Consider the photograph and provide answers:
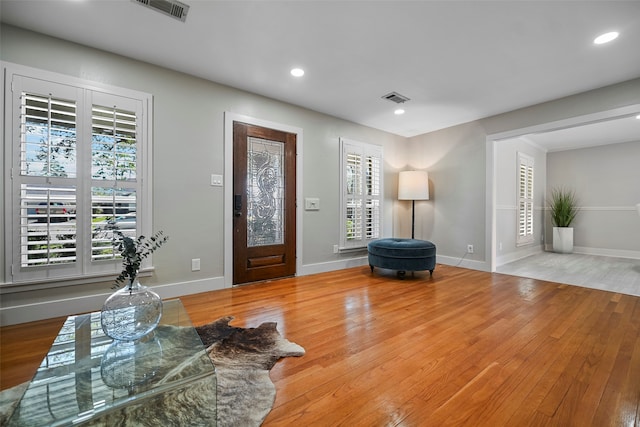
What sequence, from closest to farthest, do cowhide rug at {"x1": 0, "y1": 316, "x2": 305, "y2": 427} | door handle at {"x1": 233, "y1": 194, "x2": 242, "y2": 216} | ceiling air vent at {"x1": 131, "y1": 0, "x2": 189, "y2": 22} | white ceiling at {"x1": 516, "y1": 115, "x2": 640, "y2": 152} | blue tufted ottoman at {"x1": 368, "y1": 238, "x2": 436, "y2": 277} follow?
cowhide rug at {"x1": 0, "y1": 316, "x2": 305, "y2": 427} < ceiling air vent at {"x1": 131, "y1": 0, "x2": 189, "y2": 22} < door handle at {"x1": 233, "y1": 194, "x2": 242, "y2": 216} < blue tufted ottoman at {"x1": 368, "y1": 238, "x2": 436, "y2": 277} < white ceiling at {"x1": 516, "y1": 115, "x2": 640, "y2": 152}

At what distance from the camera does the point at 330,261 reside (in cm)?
415

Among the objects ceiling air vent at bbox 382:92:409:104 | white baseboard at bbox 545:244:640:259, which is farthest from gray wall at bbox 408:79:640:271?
white baseboard at bbox 545:244:640:259

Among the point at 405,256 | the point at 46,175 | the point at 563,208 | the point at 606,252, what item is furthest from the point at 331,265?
the point at 606,252

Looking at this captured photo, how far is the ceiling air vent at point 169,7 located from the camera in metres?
1.93

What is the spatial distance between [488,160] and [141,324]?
4652 millimetres

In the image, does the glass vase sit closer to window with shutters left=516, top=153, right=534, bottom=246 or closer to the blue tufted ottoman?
the blue tufted ottoman

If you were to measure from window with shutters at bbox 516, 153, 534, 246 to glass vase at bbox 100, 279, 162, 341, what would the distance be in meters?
6.05

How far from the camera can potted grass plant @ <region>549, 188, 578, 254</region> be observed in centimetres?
588

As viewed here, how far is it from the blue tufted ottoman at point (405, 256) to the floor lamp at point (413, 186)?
43.6 inches

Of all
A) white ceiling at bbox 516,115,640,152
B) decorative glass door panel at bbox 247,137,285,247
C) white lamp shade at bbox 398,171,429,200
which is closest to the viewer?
decorative glass door panel at bbox 247,137,285,247

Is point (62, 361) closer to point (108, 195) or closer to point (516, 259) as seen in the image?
point (108, 195)

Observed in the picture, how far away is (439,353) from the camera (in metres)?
1.73

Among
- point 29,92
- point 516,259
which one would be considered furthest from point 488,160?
point 29,92

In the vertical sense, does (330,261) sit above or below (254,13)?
below
